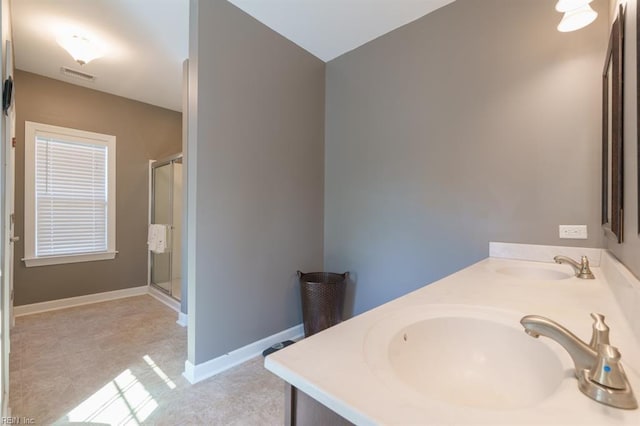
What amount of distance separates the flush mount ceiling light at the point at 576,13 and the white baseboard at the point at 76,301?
192 inches

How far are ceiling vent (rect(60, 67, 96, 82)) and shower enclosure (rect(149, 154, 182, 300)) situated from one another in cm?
114

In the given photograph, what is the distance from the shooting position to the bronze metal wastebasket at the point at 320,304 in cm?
238

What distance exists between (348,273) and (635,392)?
86.6 inches

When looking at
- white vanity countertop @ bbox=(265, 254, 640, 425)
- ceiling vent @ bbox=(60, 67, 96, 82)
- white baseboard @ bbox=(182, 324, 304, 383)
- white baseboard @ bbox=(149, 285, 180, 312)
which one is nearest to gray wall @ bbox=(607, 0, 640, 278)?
white vanity countertop @ bbox=(265, 254, 640, 425)

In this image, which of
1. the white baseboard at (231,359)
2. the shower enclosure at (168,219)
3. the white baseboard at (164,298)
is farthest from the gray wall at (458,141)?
the shower enclosure at (168,219)

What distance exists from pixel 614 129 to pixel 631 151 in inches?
13.0

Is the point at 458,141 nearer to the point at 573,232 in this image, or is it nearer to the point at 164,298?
the point at 573,232

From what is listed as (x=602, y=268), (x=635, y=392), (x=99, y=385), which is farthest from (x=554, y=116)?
(x=99, y=385)

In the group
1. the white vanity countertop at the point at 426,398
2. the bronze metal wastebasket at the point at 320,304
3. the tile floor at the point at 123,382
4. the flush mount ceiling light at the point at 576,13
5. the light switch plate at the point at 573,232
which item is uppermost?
the flush mount ceiling light at the point at 576,13

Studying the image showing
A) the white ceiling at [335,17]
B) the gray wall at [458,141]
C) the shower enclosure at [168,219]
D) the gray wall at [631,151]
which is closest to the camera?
the gray wall at [631,151]

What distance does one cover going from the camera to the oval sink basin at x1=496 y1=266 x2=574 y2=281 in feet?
5.10

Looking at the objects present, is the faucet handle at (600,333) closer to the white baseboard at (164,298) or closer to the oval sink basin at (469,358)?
the oval sink basin at (469,358)

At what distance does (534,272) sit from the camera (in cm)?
164

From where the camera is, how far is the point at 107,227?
367 centimetres
